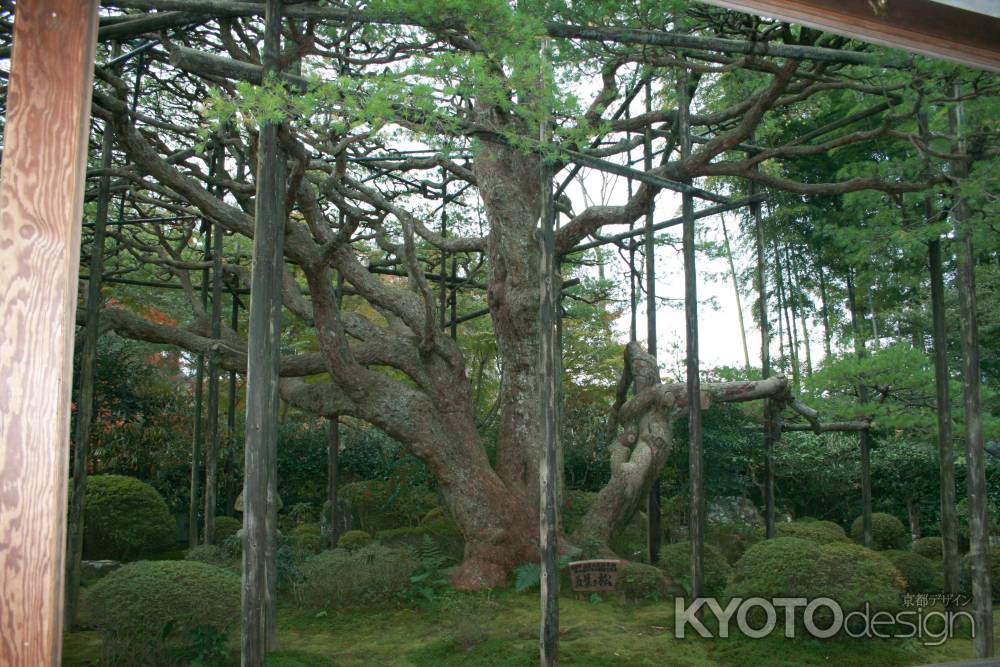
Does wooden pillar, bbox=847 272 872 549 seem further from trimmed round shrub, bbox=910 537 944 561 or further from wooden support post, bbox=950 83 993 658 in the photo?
wooden support post, bbox=950 83 993 658

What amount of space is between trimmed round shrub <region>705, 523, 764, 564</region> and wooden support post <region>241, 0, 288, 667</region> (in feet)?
22.8

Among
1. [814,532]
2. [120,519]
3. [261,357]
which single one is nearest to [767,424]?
[814,532]

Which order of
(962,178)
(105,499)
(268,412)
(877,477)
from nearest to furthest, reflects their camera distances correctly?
(268,412) → (962,178) → (105,499) → (877,477)

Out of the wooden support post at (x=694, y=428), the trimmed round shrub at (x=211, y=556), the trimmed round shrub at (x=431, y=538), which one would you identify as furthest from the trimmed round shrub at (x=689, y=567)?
the trimmed round shrub at (x=211, y=556)

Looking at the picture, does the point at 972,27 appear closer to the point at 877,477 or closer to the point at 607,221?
the point at 607,221

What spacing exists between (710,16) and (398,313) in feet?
15.3

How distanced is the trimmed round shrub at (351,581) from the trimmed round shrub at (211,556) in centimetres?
81

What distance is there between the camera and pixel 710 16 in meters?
6.58

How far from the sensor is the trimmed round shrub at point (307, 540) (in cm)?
1049

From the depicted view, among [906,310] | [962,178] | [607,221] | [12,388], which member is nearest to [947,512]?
[962,178]

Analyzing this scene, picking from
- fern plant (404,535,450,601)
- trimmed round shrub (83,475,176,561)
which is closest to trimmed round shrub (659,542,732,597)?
fern plant (404,535,450,601)

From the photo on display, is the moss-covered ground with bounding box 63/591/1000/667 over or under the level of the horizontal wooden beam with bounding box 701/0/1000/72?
under

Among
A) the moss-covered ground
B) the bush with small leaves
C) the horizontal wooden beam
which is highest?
the horizontal wooden beam

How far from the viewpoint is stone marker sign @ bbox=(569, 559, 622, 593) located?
8391 mm
